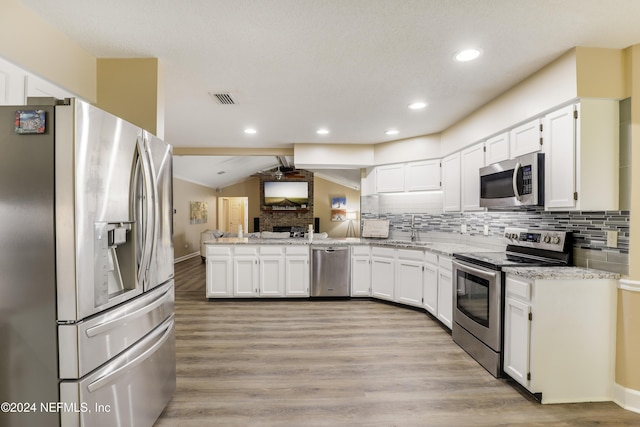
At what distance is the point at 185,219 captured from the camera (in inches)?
357

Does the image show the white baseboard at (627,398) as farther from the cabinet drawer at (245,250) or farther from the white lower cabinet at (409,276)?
the cabinet drawer at (245,250)

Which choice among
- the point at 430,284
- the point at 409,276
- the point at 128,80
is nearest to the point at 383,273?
the point at 409,276

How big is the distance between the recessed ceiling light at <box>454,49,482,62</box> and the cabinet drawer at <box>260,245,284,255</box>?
3194 millimetres

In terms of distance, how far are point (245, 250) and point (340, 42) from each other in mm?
3174

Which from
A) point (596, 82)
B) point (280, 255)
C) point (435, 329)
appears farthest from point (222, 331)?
point (596, 82)

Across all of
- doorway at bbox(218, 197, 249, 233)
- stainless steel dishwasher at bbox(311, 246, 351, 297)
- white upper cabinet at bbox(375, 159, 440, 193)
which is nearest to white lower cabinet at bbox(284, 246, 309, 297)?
stainless steel dishwasher at bbox(311, 246, 351, 297)

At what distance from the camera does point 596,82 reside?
207 cm

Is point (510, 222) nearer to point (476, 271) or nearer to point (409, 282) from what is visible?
point (476, 271)

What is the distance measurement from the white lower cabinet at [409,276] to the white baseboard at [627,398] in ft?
6.48

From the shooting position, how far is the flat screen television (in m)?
11.3

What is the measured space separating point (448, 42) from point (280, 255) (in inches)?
131

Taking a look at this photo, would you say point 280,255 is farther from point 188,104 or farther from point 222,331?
point 188,104

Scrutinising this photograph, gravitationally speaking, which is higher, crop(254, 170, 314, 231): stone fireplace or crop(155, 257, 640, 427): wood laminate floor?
crop(254, 170, 314, 231): stone fireplace

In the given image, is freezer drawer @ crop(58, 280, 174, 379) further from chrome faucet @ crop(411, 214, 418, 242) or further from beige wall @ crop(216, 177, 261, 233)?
beige wall @ crop(216, 177, 261, 233)
